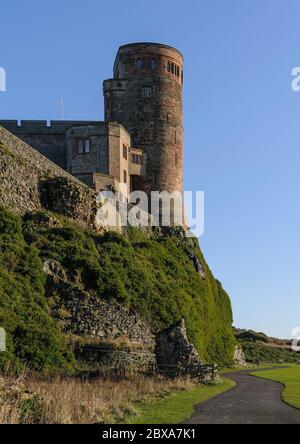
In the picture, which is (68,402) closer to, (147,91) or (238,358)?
(238,358)

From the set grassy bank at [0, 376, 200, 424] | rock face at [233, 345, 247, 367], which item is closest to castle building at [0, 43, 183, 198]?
rock face at [233, 345, 247, 367]

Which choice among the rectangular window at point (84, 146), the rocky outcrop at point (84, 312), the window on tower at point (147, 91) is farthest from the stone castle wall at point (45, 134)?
the rocky outcrop at point (84, 312)

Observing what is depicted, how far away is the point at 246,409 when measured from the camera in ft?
64.4

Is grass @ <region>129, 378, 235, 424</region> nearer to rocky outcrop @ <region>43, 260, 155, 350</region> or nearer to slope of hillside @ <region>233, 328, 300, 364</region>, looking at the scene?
rocky outcrop @ <region>43, 260, 155, 350</region>

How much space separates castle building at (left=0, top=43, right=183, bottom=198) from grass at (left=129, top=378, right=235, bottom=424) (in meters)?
31.3

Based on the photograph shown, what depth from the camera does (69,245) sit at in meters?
33.1

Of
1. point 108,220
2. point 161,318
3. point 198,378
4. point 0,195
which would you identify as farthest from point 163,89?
point 198,378

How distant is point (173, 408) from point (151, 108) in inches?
1657

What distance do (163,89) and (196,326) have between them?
2401 centimetres

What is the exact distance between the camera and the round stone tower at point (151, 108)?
5784 cm

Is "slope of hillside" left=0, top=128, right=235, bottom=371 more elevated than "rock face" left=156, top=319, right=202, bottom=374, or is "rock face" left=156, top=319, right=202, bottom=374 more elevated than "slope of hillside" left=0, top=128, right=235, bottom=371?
"slope of hillside" left=0, top=128, right=235, bottom=371

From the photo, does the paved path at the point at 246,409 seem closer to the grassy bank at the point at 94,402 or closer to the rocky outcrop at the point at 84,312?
the grassy bank at the point at 94,402

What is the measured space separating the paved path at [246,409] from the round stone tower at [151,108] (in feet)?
109

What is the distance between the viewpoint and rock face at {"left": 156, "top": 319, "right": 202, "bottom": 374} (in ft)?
96.4
